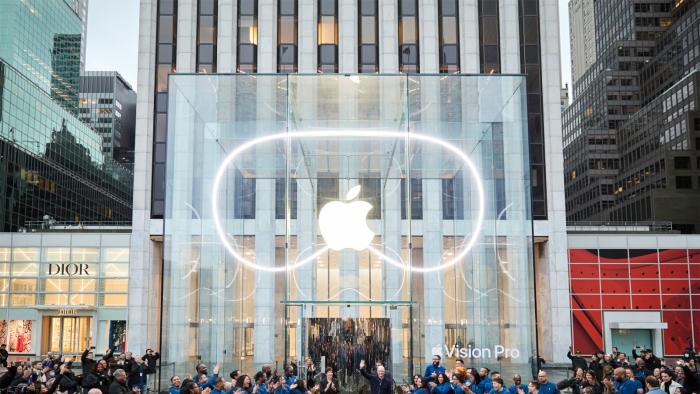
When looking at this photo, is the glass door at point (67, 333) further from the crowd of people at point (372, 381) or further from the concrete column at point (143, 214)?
the crowd of people at point (372, 381)

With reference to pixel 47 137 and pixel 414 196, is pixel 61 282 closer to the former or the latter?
pixel 414 196

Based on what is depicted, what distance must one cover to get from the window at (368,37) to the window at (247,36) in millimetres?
5280

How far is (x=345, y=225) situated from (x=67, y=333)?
2636cm

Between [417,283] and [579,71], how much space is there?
7368 inches

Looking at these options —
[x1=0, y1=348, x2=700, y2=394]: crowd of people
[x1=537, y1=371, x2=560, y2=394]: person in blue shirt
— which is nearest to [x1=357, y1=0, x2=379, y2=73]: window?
[x1=0, y1=348, x2=700, y2=394]: crowd of people

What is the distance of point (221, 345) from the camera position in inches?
637

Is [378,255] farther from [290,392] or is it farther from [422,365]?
[290,392]

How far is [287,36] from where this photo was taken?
38562 millimetres

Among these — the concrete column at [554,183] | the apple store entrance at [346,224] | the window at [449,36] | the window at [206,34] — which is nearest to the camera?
the apple store entrance at [346,224]

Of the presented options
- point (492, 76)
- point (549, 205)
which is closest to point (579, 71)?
point (549, 205)

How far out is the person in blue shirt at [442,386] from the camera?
516 inches

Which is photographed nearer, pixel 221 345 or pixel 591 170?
pixel 221 345

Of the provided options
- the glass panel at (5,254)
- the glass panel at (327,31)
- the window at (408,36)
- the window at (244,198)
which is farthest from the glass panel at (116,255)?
the window at (244,198)

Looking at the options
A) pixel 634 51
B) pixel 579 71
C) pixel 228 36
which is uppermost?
pixel 579 71
